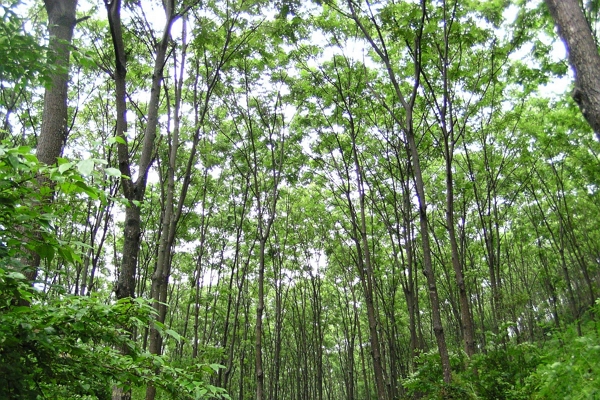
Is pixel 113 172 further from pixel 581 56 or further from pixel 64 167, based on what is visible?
pixel 581 56

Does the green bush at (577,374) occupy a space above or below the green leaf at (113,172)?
below

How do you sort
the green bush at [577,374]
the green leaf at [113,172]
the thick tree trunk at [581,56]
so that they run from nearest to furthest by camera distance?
the green leaf at [113,172]
the thick tree trunk at [581,56]
the green bush at [577,374]

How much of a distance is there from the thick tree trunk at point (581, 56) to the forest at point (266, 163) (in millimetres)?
20

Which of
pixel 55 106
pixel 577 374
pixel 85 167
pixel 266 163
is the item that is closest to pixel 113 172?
pixel 85 167

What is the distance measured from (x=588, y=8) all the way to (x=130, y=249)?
31.1ft

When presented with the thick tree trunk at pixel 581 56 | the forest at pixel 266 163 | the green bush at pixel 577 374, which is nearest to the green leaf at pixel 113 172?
the forest at pixel 266 163

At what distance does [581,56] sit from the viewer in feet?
13.0

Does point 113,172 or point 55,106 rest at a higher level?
point 55,106

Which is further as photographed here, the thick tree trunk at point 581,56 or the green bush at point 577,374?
the green bush at point 577,374

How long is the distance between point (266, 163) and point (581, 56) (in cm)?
1070

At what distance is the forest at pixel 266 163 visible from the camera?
2.12 metres

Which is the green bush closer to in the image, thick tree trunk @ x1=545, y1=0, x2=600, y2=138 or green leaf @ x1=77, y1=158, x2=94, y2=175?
thick tree trunk @ x1=545, y1=0, x2=600, y2=138

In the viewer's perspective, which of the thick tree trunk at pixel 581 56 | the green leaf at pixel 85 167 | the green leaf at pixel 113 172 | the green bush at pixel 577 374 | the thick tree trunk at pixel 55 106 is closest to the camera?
the green leaf at pixel 85 167

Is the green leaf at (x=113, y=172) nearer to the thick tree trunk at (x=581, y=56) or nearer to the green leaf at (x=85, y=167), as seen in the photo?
the green leaf at (x=85, y=167)
